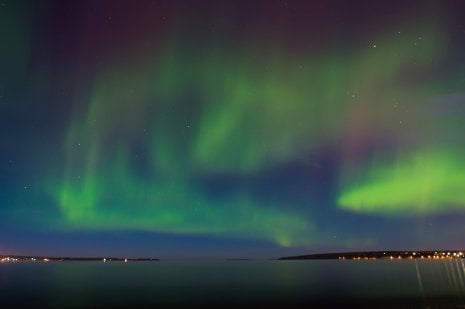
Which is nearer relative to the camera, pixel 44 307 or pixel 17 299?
pixel 44 307

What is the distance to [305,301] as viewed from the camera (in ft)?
190

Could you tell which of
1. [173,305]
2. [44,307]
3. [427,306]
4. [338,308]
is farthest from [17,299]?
[427,306]

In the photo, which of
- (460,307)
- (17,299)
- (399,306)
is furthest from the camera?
(17,299)

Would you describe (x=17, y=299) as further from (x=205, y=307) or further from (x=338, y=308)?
(x=338, y=308)

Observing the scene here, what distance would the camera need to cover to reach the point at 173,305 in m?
54.9

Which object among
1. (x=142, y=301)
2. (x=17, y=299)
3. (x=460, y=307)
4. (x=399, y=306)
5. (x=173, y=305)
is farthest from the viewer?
(x=17, y=299)

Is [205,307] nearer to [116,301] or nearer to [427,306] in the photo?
[116,301]

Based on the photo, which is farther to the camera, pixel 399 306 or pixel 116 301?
pixel 116 301

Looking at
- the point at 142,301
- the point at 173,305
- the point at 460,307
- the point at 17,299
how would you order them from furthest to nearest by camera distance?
1. the point at 17,299
2. the point at 142,301
3. the point at 173,305
4. the point at 460,307

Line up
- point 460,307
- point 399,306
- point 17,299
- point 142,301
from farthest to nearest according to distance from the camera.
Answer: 1. point 17,299
2. point 142,301
3. point 399,306
4. point 460,307

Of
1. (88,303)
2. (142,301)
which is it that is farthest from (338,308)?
(88,303)

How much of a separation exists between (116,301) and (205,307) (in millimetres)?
14961

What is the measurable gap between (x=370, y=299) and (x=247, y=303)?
1661cm

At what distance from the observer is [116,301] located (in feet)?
197
